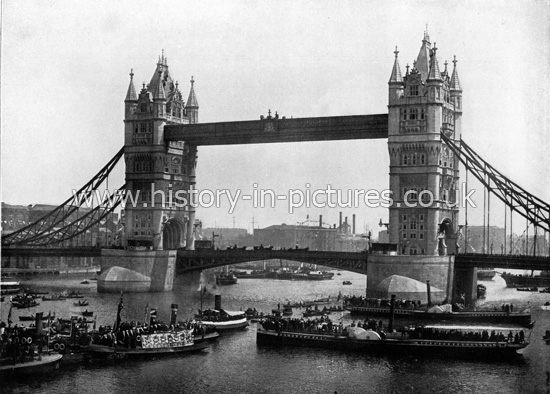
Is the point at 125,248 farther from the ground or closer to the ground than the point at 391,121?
closer to the ground

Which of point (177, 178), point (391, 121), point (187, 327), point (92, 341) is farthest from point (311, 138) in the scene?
point (92, 341)

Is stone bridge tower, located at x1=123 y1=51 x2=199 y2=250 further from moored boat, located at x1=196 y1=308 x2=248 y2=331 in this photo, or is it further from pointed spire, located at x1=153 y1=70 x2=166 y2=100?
moored boat, located at x1=196 y1=308 x2=248 y2=331

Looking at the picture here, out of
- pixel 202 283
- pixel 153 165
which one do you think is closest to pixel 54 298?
pixel 153 165

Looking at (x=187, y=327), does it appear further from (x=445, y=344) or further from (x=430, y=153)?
(x=430, y=153)

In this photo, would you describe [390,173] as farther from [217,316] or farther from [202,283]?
[202,283]

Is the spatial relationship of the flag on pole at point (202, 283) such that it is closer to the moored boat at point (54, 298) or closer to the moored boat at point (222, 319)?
the moored boat at point (54, 298)

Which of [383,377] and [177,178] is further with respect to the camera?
[177,178]

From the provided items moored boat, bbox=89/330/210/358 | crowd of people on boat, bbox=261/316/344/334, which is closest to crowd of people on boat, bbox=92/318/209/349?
moored boat, bbox=89/330/210/358
